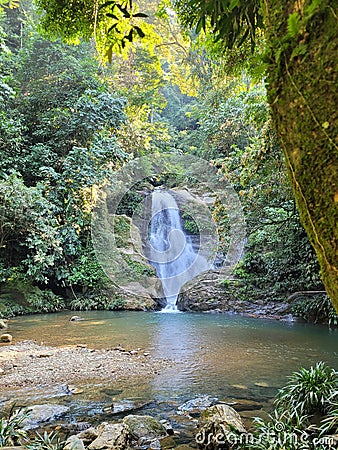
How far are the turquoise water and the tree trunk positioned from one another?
12.8 feet

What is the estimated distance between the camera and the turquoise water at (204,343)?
4.71m

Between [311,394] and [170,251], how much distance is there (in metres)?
12.6

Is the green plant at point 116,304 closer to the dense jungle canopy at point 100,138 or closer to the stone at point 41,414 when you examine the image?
the dense jungle canopy at point 100,138

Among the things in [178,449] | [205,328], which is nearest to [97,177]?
[205,328]

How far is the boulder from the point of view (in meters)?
2.92

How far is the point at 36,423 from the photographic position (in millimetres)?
3451

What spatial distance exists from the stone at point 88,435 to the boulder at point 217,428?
0.88 m

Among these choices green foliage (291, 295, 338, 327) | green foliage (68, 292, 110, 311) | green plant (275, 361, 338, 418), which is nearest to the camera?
green plant (275, 361, 338, 418)

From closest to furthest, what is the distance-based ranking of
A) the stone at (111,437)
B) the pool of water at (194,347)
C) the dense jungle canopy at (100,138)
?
1. the stone at (111,437)
2. the pool of water at (194,347)
3. the dense jungle canopy at (100,138)

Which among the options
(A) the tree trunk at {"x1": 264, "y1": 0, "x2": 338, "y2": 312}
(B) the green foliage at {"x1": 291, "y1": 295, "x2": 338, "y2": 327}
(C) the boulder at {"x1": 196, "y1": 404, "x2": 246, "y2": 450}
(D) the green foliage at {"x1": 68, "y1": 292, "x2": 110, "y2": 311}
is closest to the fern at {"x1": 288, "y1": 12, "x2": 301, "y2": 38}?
(A) the tree trunk at {"x1": 264, "y1": 0, "x2": 338, "y2": 312}

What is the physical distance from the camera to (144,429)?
3.25m

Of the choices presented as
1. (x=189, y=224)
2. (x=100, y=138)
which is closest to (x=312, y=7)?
(x=100, y=138)

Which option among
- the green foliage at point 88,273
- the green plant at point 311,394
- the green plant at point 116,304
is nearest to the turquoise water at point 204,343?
the green plant at point 311,394

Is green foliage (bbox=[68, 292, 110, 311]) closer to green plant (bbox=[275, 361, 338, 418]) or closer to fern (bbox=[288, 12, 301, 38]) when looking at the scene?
green plant (bbox=[275, 361, 338, 418])
